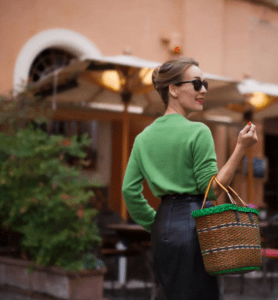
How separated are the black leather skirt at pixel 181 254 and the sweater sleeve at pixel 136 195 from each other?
200 mm

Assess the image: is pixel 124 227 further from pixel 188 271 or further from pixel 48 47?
pixel 48 47

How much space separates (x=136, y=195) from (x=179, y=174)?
297mm

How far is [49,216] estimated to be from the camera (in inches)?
213

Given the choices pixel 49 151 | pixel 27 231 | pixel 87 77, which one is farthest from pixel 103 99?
pixel 27 231

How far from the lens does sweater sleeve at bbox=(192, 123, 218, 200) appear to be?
6.51 ft

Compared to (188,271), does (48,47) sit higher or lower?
higher

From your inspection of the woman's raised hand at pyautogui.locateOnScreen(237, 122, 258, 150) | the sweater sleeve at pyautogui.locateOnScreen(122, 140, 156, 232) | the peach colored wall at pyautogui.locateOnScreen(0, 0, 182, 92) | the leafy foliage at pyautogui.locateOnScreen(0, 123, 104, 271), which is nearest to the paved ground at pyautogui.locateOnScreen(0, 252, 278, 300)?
the leafy foliage at pyautogui.locateOnScreen(0, 123, 104, 271)

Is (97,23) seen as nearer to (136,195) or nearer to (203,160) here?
(136,195)

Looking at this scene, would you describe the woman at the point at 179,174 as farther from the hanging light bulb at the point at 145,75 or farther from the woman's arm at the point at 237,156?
the hanging light bulb at the point at 145,75

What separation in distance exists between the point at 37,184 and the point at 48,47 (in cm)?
439

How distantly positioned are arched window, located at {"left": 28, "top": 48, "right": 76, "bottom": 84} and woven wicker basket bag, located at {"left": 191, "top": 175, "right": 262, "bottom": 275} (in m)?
8.08

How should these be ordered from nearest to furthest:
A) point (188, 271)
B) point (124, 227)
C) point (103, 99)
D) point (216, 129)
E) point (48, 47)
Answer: point (188, 271), point (124, 227), point (103, 99), point (48, 47), point (216, 129)

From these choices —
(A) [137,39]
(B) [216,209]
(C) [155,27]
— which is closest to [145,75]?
(A) [137,39]

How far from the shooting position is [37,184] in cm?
587
